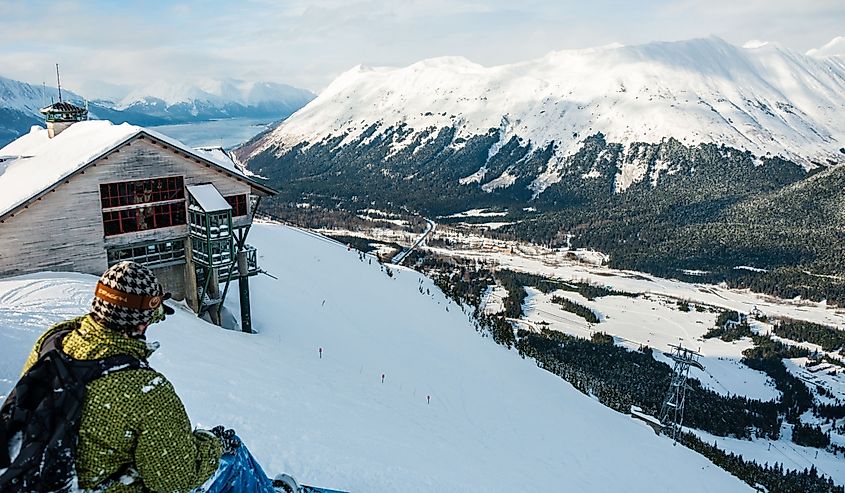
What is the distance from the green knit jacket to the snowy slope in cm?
590

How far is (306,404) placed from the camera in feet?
49.2

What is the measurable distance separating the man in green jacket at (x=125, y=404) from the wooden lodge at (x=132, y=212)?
18567mm

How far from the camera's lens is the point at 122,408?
4.16 meters

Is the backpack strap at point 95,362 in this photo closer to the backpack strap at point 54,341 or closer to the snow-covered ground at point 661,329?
the backpack strap at point 54,341

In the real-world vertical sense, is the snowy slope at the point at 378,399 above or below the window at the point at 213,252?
below

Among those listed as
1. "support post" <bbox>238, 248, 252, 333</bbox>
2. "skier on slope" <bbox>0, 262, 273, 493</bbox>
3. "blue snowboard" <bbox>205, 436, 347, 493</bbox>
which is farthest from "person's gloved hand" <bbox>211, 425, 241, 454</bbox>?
"support post" <bbox>238, 248, 252, 333</bbox>

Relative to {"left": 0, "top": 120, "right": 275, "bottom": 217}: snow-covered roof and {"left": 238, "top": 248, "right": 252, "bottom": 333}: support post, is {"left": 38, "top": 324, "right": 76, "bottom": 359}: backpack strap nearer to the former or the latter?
{"left": 0, "top": 120, "right": 275, "bottom": 217}: snow-covered roof

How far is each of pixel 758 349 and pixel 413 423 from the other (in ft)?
316

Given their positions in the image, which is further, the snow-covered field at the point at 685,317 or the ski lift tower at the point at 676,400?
the snow-covered field at the point at 685,317

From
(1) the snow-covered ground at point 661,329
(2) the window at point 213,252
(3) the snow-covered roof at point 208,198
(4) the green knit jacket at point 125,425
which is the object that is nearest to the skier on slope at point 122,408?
(4) the green knit jacket at point 125,425

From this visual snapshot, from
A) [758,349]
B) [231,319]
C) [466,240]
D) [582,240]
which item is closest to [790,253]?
[582,240]

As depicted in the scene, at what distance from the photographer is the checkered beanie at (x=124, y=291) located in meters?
4.26

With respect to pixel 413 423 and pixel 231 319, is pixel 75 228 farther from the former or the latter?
pixel 413 423

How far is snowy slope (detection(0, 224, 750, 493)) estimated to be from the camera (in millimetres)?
12148
